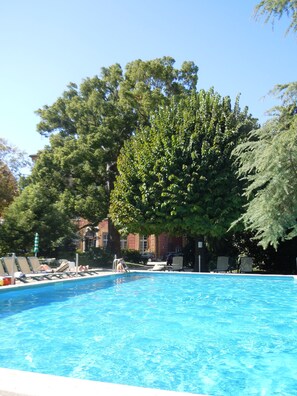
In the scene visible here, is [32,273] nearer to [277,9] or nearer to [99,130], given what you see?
[277,9]

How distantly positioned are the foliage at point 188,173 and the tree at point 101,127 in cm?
466

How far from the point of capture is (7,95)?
17.9 m

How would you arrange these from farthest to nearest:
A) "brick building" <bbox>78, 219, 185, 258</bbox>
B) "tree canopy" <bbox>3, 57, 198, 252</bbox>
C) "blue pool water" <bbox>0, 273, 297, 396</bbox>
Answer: "brick building" <bbox>78, 219, 185, 258</bbox> < "tree canopy" <bbox>3, 57, 198, 252</bbox> < "blue pool water" <bbox>0, 273, 297, 396</bbox>

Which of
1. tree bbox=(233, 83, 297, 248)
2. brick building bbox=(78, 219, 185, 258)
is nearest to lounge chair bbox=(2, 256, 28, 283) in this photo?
tree bbox=(233, 83, 297, 248)

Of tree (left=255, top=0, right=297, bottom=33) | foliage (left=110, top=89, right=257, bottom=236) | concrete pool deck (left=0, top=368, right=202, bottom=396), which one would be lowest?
concrete pool deck (left=0, top=368, right=202, bottom=396)

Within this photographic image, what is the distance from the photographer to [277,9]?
482 inches

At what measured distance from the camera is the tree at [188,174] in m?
20.4

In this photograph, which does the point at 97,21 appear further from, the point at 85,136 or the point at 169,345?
the point at 85,136

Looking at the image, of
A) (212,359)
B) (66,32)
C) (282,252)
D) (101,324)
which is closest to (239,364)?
(212,359)

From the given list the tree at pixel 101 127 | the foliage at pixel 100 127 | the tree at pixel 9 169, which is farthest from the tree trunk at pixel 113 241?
the tree at pixel 9 169

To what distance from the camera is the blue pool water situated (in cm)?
557

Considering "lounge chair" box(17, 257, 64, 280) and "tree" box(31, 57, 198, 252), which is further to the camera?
"tree" box(31, 57, 198, 252)

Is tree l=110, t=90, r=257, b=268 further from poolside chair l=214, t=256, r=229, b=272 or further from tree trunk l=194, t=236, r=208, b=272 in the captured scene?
poolside chair l=214, t=256, r=229, b=272

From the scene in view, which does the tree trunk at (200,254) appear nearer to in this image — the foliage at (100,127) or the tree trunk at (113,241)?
the foliage at (100,127)
